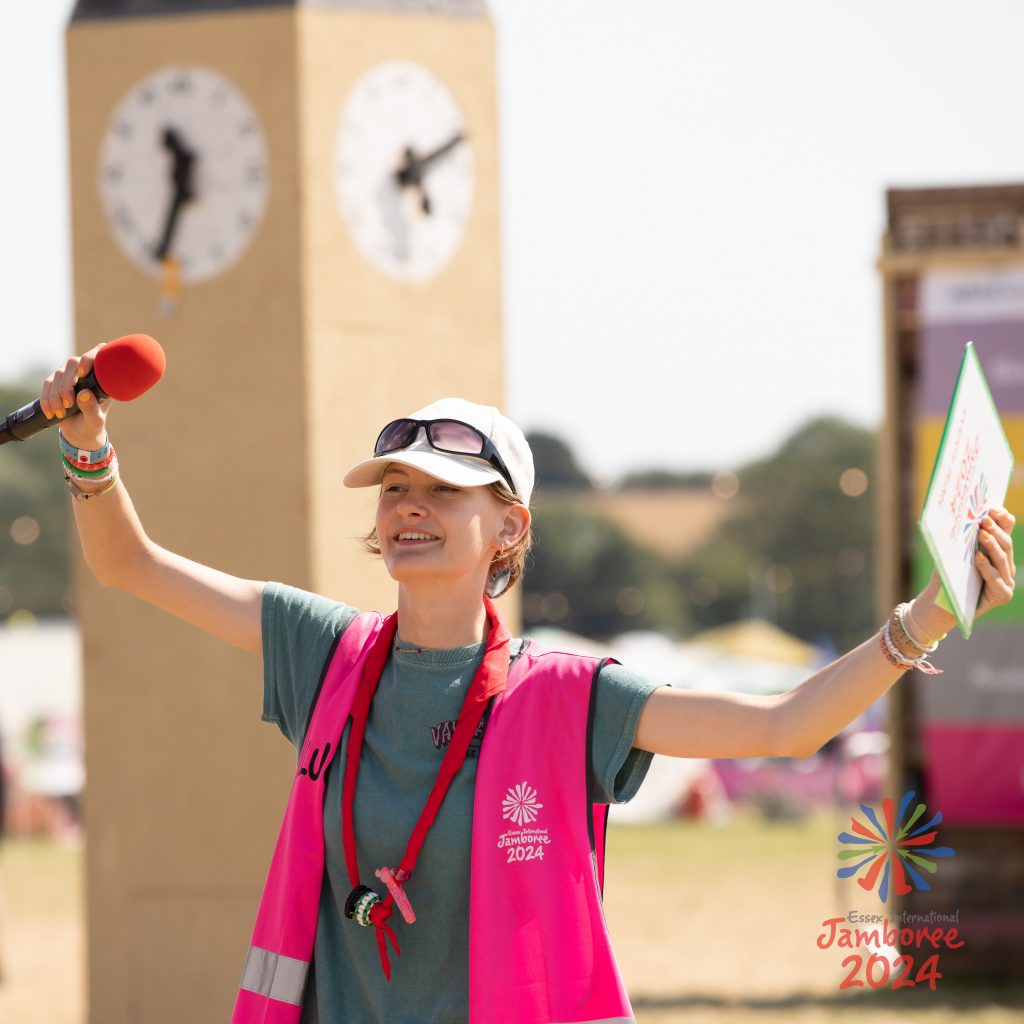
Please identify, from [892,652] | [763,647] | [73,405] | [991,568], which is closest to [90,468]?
[73,405]

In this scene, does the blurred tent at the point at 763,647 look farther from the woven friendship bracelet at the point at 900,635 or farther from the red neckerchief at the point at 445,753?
the woven friendship bracelet at the point at 900,635

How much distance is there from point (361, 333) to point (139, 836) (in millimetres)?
2414

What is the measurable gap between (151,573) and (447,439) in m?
0.59

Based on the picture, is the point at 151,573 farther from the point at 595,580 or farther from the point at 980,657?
the point at 595,580

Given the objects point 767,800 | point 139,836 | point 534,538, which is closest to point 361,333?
point 139,836

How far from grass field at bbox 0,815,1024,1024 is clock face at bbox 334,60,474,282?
3.70 m

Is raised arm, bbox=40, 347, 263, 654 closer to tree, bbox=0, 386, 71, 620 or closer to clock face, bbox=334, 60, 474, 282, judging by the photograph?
clock face, bbox=334, 60, 474, 282

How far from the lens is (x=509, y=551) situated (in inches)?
123

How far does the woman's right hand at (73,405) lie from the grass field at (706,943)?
217 inches

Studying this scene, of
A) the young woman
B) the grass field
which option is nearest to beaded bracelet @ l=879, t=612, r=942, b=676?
the young woman

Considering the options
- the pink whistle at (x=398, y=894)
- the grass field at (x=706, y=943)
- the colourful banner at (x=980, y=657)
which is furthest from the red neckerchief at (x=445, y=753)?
the colourful banner at (x=980, y=657)

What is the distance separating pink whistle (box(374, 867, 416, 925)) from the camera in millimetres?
2754

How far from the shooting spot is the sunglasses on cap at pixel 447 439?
2.95 meters

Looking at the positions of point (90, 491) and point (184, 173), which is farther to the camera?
point (184, 173)
